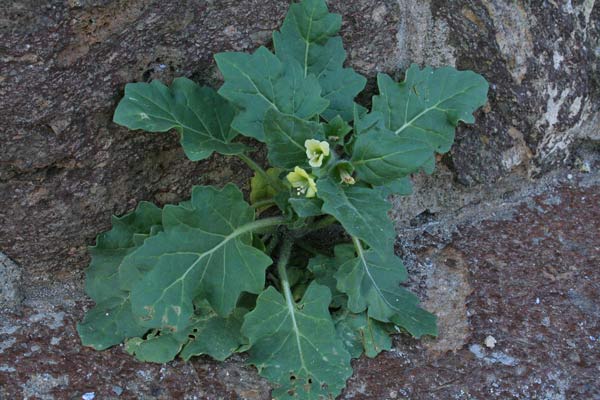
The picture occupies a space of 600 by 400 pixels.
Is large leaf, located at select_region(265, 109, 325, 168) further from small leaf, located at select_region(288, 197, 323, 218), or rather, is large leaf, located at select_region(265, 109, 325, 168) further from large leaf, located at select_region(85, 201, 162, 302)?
large leaf, located at select_region(85, 201, 162, 302)

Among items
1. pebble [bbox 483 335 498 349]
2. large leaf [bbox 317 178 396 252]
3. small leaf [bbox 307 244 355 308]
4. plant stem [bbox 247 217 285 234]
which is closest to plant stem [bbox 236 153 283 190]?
plant stem [bbox 247 217 285 234]

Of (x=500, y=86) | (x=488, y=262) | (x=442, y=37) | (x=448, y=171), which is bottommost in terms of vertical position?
(x=488, y=262)

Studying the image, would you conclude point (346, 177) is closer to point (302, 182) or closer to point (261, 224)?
point (302, 182)

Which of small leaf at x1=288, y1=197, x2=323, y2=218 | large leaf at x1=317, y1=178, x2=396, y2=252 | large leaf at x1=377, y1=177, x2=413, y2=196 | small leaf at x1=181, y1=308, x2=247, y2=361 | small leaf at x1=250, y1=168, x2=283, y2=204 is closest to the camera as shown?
large leaf at x1=317, y1=178, x2=396, y2=252

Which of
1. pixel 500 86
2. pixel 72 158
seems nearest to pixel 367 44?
pixel 500 86

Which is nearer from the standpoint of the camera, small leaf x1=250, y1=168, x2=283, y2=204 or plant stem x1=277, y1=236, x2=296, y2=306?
plant stem x1=277, y1=236, x2=296, y2=306

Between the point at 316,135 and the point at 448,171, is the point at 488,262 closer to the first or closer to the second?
the point at 448,171

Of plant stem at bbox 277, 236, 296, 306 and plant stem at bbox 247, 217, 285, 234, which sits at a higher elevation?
plant stem at bbox 247, 217, 285, 234
